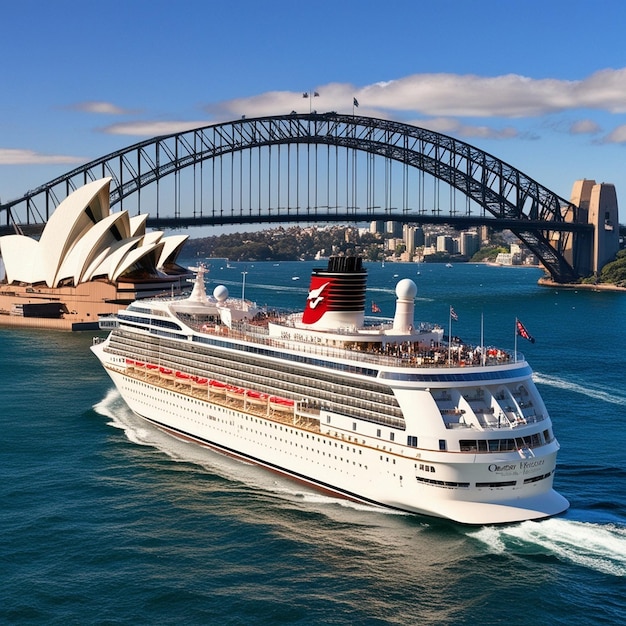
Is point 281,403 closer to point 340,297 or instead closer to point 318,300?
point 318,300

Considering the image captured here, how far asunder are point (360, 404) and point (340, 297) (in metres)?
4.70

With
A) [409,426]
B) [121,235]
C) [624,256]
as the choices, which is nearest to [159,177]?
[121,235]

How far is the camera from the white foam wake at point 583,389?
37.2 meters

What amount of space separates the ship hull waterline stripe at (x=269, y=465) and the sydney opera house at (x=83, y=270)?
36311mm

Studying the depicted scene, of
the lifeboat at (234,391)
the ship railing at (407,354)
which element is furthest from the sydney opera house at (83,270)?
the ship railing at (407,354)

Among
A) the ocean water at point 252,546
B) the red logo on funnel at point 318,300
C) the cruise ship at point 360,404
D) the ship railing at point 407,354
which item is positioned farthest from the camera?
the red logo on funnel at point 318,300

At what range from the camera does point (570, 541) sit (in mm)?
21188

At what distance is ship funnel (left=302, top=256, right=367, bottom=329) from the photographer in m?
27.4

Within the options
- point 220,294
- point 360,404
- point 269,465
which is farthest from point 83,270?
point 360,404

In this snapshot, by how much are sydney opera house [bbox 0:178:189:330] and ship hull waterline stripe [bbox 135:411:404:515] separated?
3631 cm

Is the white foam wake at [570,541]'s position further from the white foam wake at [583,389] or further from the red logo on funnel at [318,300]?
the white foam wake at [583,389]

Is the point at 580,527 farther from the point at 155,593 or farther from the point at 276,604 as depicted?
the point at 155,593

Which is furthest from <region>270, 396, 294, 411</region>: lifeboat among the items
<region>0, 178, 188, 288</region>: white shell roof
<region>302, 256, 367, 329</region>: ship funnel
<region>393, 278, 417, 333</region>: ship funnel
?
<region>0, 178, 188, 288</region>: white shell roof

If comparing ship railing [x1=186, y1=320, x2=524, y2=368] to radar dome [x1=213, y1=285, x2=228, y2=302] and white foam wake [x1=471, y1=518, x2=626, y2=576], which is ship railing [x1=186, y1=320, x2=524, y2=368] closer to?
white foam wake [x1=471, y1=518, x2=626, y2=576]
